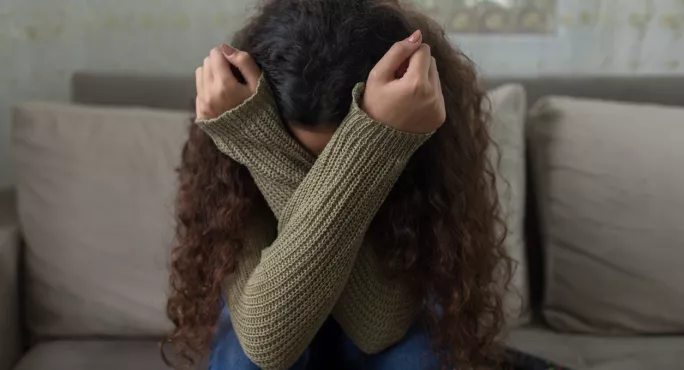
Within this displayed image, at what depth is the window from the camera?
1567mm

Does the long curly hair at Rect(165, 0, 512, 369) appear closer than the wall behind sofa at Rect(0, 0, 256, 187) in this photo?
Yes

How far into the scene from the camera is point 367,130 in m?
0.77

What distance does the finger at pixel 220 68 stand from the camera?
80 centimetres

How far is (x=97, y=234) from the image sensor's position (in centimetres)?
125

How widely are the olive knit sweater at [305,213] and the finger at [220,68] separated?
33 mm

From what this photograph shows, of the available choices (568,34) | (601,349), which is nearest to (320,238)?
(601,349)

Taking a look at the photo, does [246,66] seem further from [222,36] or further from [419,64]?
[222,36]

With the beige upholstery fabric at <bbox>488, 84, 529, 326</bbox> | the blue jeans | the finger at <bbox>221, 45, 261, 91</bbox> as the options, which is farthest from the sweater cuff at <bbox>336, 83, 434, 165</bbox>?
the beige upholstery fabric at <bbox>488, 84, 529, 326</bbox>

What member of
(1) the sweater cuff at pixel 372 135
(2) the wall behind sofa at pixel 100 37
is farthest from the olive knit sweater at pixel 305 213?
(2) the wall behind sofa at pixel 100 37

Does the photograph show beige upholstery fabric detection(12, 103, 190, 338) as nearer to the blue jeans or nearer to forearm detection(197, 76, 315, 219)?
the blue jeans

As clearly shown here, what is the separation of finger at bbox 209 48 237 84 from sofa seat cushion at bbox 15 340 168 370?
21.2 inches

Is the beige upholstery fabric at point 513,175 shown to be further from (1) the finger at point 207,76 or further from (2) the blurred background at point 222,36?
(1) the finger at point 207,76

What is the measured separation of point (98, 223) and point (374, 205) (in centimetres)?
63

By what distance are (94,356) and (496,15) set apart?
104cm
